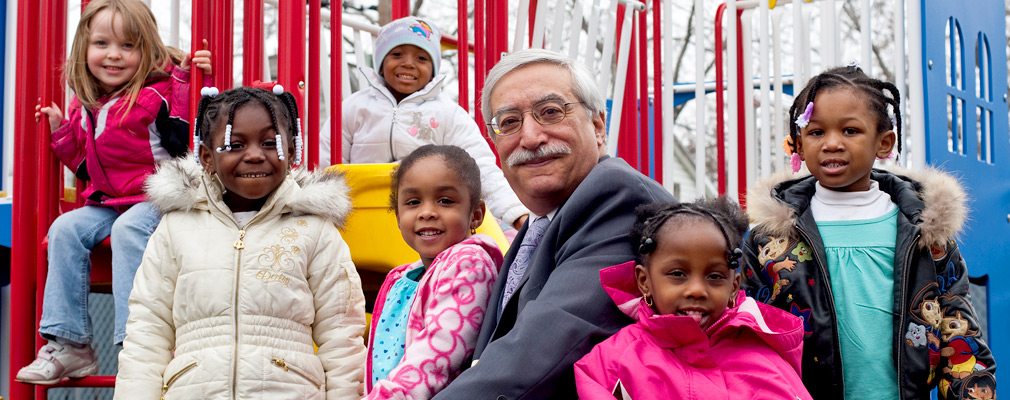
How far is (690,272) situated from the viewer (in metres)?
2.36

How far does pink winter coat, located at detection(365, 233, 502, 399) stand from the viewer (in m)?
2.47

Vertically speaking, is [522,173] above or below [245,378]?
above

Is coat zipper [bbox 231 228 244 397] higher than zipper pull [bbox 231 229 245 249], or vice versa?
zipper pull [bbox 231 229 245 249]

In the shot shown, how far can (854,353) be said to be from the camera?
2.77m

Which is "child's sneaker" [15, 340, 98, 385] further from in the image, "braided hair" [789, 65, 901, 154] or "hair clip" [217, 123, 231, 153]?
"braided hair" [789, 65, 901, 154]

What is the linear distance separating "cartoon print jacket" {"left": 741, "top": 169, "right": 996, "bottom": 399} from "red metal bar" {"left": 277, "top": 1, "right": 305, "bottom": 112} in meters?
1.71

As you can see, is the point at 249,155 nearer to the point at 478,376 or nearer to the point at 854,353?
the point at 478,376

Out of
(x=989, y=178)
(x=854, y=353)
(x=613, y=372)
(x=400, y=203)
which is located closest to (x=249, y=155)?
(x=400, y=203)

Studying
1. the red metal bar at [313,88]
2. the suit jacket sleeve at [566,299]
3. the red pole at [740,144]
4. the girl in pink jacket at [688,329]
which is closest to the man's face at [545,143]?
the suit jacket sleeve at [566,299]

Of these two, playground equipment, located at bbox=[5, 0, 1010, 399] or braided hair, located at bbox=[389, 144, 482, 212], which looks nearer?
braided hair, located at bbox=[389, 144, 482, 212]

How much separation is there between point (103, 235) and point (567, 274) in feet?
7.63

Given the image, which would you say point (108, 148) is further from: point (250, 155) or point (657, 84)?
point (657, 84)

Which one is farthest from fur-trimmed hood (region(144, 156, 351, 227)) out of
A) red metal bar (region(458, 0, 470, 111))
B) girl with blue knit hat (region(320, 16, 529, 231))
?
girl with blue knit hat (region(320, 16, 529, 231))

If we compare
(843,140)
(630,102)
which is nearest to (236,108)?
(843,140)
